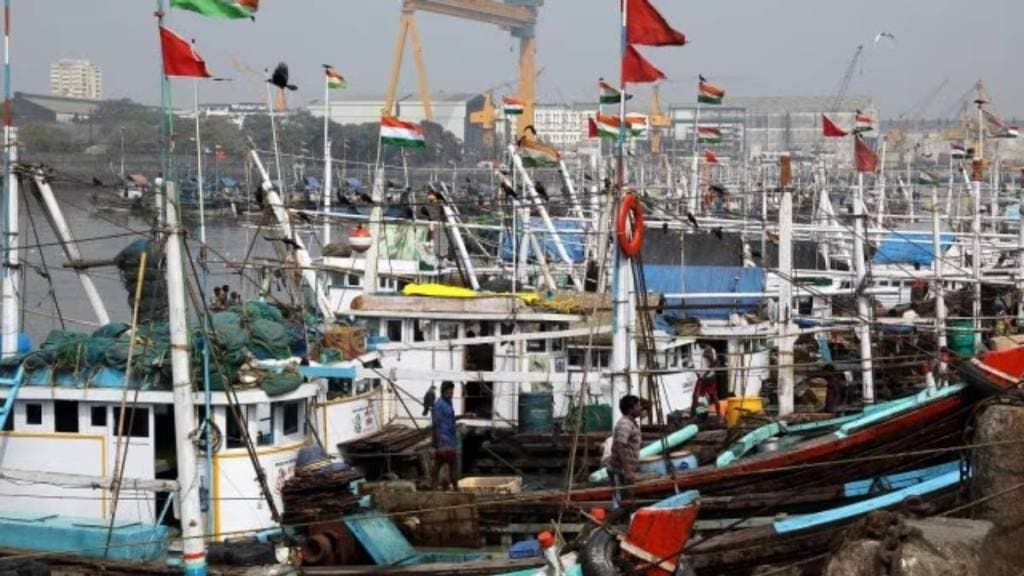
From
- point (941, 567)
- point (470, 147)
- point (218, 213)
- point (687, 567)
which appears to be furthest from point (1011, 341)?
point (470, 147)

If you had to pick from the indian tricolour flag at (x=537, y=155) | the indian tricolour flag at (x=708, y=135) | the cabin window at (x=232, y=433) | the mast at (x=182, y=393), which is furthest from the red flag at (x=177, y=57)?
the indian tricolour flag at (x=708, y=135)

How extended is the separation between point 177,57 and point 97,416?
15.6 ft

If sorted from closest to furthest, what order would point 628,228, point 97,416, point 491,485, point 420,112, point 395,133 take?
point 628,228
point 97,416
point 491,485
point 395,133
point 420,112

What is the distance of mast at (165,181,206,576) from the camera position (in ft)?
34.6

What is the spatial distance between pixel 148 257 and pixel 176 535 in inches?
133

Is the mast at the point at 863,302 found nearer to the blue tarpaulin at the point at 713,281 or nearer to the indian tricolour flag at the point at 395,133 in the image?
the blue tarpaulin at the point at 713,281

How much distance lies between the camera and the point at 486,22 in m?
108

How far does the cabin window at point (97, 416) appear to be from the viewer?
14.4 metres

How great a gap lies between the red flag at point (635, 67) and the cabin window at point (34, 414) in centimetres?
681

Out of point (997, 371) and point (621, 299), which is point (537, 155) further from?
point (997, 371)

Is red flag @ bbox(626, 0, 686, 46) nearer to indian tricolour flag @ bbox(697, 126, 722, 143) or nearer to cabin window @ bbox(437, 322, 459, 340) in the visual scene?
cabin window @ bbox(437, 322, 459, 340)

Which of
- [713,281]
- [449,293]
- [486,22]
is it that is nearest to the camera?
[449,293]

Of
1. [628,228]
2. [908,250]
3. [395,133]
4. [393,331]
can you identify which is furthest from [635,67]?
[908,250]

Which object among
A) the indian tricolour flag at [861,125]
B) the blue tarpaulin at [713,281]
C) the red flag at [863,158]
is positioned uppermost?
the indian tricolour flag at [861,125]
